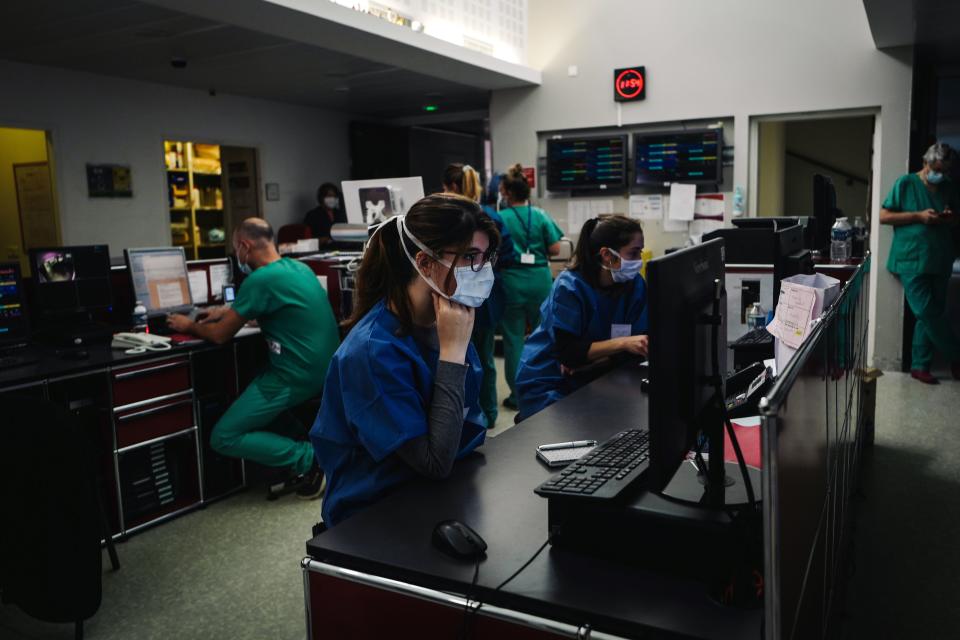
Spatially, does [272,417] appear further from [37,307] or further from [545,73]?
[545,73]

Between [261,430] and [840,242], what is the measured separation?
2809 mm

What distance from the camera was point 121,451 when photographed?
298 centimetres

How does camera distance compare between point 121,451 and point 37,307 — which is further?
point 37,307

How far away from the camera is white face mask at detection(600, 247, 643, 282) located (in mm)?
2590

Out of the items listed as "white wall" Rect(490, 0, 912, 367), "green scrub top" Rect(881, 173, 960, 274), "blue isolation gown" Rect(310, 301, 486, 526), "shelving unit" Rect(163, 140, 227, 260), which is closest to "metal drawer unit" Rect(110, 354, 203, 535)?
"blue isolation gown" Rect(310, 301, 486, 526)

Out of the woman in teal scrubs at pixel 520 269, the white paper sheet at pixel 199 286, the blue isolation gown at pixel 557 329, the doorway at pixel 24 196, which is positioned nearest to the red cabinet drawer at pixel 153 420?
the white paper sheet at pixel 199 286

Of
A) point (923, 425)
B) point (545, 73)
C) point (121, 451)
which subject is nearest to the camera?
point (121, 451)

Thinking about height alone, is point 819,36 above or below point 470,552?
above

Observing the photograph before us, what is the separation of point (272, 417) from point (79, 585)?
1.27 meters

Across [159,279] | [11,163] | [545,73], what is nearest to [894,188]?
[545,73]

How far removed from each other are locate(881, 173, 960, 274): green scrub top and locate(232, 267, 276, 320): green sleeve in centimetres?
424

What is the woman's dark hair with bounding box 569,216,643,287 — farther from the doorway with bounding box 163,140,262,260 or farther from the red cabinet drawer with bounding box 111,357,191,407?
the doorway with bounding box 163,140,262,260

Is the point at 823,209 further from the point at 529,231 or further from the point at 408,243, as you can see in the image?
the point at 408,243

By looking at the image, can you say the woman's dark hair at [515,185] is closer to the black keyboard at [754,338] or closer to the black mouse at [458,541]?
the black keyboard at [754,338]
